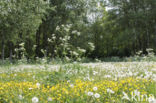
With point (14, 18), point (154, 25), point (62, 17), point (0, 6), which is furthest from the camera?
point (154, 25)

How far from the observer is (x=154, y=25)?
34.7 meters

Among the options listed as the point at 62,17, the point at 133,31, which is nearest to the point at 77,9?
the point at 62,17

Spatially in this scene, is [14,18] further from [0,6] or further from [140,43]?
[140,43]

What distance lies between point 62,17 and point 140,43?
1701cm

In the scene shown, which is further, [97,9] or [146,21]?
[97,9]

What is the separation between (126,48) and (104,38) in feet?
24.8

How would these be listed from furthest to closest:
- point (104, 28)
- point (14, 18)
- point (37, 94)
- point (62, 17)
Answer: point (104, 28) < point (62, 17) < point (14, 18) < point (37, 94)

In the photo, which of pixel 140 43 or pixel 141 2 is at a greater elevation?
pixel 141 2

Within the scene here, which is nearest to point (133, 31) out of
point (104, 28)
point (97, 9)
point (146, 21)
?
point (146, 21)

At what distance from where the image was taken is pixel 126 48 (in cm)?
3647

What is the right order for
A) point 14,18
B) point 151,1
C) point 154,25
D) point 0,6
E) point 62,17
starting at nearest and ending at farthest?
1. point 0,6
2. point 14,18
3. point 62,17
4. point 151,1
5. point 154,25

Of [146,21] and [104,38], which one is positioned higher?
[146,21]

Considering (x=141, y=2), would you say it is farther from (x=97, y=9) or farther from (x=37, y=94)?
(x=37, y=94)

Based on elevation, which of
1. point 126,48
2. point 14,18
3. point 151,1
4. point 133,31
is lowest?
point 126,48
